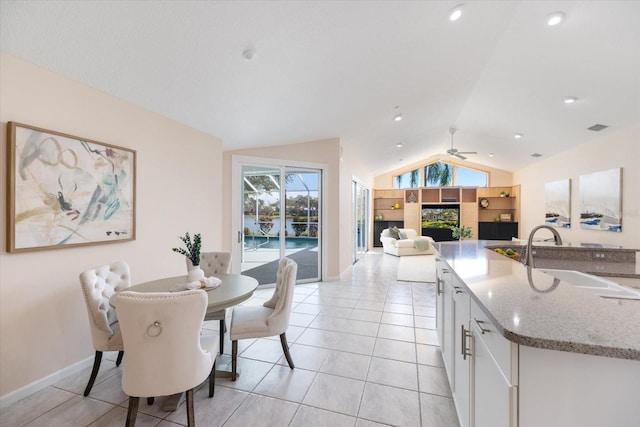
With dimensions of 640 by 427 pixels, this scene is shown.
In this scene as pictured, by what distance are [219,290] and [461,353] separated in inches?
67.8

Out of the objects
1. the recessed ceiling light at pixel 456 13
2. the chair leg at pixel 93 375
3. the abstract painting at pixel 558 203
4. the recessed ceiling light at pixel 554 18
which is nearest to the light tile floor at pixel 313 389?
the chair leg at pixel 93 375

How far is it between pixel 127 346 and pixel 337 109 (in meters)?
3.50

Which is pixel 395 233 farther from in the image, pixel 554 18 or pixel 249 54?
pixel 249 54

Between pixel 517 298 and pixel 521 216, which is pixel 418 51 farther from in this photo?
pixel 521 216

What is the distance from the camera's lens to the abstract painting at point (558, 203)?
18.4ft

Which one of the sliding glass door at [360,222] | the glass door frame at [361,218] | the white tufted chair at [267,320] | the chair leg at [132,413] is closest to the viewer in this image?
the chair leg at [132,413]

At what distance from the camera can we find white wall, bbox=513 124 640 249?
3.93 meters

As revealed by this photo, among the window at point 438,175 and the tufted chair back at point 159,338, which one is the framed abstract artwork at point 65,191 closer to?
the tufted chair back at point 159,338

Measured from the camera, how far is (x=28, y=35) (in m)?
1.81

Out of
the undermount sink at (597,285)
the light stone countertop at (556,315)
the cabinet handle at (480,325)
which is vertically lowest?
the cabinet handle at (480,325)

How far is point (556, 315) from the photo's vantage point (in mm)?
994

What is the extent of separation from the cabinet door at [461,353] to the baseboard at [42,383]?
9.52 ft

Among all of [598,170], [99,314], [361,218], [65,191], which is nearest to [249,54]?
[65,191]

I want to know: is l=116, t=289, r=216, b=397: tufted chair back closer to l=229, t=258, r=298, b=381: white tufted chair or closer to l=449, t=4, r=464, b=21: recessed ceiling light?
l=229, t=258, r=298, b=381: white tufted chair
